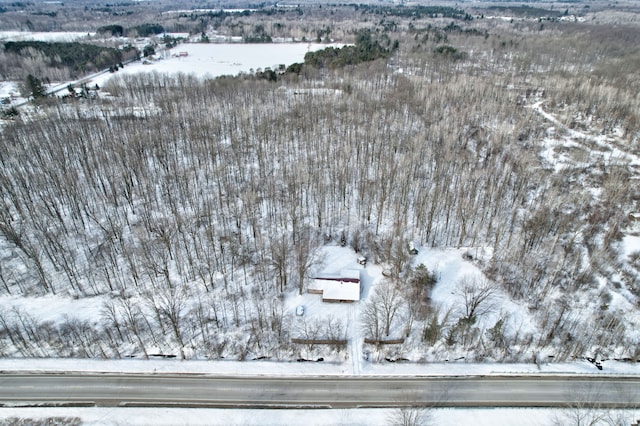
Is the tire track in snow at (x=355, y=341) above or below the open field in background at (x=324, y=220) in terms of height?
below

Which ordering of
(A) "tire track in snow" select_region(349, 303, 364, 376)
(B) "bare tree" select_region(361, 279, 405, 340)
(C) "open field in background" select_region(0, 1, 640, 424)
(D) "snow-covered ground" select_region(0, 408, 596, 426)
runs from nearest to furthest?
(D) "snow-covered ground" select_region(0, 408, 596, 426) → (A) "tire track in snow" select_region(349, 303, 364, 376) → (B) "bare tree" select_region(361, 279, 405, 340) → (C) "open field in background" select_region(0, 1, 640, 424)

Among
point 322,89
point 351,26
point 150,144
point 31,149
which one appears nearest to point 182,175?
point 150,144

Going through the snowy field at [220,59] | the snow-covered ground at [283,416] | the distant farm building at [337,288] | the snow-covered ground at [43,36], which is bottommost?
the snow-covered ground at [283,416]

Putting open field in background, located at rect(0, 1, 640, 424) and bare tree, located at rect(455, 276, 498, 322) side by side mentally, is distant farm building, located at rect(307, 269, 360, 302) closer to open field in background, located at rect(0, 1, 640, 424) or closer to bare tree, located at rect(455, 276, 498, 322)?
open field in background, located at rect(0, 1, 640, 424)

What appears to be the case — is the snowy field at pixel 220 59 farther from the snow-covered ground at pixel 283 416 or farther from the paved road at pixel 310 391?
the snow-covered ground at pixel 283 416

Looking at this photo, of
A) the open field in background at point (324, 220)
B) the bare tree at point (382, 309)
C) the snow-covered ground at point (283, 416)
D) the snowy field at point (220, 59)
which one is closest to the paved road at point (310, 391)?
the snow-covered ground at point (283, 416)

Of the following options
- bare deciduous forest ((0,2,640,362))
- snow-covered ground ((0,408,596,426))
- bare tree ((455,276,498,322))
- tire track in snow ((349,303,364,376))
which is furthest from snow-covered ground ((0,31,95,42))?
bare tree ((455,276,498,322))

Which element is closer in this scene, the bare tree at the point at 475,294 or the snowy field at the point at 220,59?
the bare tree at the point at 475,294
